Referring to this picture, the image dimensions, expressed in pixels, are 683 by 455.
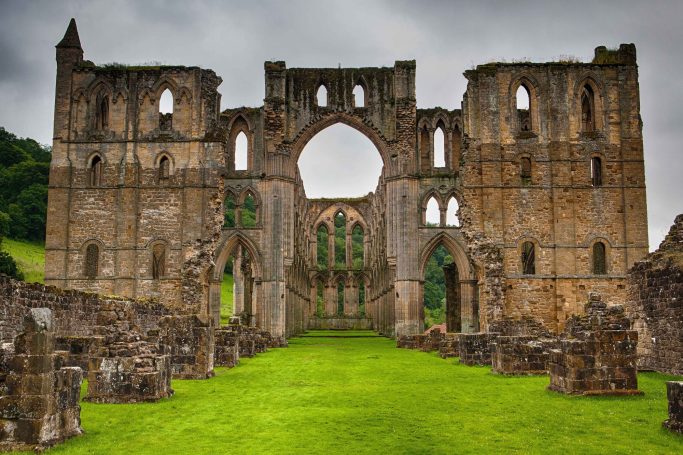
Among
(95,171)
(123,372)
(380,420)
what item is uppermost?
(95,171)

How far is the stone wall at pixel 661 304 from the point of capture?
1298 cm

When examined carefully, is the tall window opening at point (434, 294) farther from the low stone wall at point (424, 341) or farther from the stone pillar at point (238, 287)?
the low stone wall at point (424, 341)

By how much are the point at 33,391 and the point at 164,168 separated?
25714 mm

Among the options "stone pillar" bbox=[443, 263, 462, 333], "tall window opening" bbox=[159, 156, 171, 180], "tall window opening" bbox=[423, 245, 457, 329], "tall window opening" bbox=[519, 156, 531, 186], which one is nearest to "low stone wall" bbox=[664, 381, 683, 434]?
"tall window opening" bbox=[519, 156, 531, 186]

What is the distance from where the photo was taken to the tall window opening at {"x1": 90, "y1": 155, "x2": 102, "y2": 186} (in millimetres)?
31047

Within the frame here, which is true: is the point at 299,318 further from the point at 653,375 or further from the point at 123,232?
the point at 653,375

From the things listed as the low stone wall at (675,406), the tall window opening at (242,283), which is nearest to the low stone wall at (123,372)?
the low stone wall at (675,406)

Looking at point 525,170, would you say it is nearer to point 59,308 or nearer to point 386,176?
point 386,176

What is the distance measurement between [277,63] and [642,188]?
1686cm

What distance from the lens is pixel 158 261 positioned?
102ft

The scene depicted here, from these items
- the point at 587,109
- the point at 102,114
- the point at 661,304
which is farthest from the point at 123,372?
the point at 587,109

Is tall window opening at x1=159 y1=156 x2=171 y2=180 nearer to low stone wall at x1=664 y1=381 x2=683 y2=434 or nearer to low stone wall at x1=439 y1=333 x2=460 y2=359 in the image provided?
low stone wall at x1=439 y1=333 x2=460 y2=359

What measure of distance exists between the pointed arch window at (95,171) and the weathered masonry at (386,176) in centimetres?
10

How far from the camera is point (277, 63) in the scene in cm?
3269
